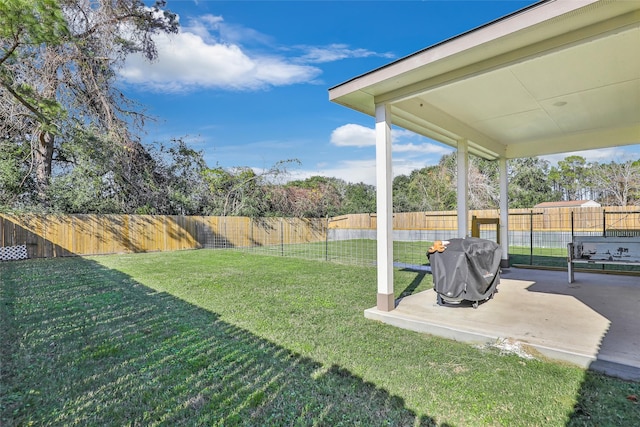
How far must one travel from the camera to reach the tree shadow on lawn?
6.64ft

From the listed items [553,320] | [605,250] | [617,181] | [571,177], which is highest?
[571,177]

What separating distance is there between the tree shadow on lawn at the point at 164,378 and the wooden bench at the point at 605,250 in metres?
4.53

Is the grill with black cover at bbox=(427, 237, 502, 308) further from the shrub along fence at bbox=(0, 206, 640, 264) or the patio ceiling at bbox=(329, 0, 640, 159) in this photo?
the shrub along fence at bbox=(0, 206, 640, 264)

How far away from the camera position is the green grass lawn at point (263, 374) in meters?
2.02

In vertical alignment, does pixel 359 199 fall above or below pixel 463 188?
above

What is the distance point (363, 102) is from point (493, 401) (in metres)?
3.48

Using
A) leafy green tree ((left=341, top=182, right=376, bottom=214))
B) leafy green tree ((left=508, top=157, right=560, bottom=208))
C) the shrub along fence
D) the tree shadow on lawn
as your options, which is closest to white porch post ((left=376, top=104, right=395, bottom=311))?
the tree shadow on lawn

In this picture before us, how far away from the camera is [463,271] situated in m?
4.11

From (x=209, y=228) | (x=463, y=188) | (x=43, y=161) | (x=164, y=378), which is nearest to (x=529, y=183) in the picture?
(x=209, y=228)

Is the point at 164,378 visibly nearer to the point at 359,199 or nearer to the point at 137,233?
the point at 137,233

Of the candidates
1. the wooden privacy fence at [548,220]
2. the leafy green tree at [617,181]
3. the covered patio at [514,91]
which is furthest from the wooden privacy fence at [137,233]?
the leafy green tree at [617,181]

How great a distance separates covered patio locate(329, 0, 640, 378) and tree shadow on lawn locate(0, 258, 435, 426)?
1645 millimetres

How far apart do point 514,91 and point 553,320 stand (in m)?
2.71

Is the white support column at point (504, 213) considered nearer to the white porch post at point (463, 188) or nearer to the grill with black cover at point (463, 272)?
the white porch post at point (463, 188)
